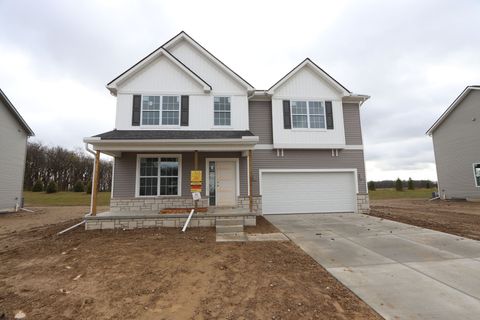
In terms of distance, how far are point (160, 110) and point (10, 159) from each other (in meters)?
12.4

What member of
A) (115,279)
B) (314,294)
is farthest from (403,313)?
(115,279)

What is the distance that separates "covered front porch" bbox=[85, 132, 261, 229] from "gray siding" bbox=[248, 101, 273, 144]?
1.54m

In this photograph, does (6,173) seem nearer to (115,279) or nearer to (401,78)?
(115,279)

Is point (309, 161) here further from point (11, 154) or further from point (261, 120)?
point (11, 154)

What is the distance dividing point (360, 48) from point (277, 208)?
10394mm

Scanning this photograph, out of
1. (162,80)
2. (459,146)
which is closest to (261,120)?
(162,80)

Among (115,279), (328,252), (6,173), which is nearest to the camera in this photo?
(115,279)

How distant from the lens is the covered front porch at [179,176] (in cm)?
945

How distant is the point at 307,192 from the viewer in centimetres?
1220

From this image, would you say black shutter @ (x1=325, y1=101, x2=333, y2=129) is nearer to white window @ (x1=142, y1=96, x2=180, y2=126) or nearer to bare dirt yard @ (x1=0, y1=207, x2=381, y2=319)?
white window @ (x1=142, y1=96, x2=180, y2=126)

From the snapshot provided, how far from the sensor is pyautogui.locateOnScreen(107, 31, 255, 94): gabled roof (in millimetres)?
11016

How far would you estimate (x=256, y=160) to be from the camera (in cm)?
1195

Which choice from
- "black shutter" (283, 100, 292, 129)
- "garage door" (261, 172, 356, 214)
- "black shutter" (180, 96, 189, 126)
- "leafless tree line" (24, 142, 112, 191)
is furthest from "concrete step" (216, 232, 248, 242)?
"leafless tree line" (24, 142, 112, 191)

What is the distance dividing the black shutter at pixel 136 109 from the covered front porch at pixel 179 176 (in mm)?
1439
